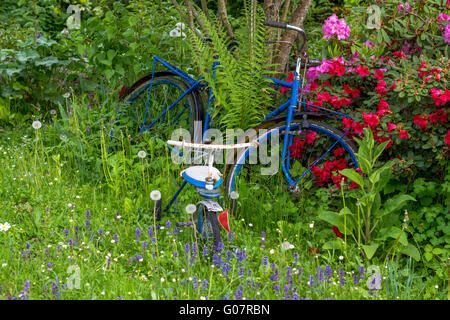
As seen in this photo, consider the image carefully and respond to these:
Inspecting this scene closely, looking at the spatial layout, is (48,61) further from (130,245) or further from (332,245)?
(332,245)

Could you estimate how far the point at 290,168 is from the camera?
13.4ft

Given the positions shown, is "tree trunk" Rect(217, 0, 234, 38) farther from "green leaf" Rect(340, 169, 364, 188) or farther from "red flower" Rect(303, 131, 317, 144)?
"green leaf" Rect(340, 169, 364, 188)

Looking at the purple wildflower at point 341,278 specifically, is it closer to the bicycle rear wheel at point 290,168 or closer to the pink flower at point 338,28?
the bicycle rear wheel at point 290,168

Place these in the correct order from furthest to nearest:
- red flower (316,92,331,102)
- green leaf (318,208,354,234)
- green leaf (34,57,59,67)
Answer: green leaf (34,57,59,67) < red flower (316,92,331,102) < green leaf (318,208,354,234)

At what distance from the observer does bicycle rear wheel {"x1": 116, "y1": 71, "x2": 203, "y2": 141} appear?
4.48 meters

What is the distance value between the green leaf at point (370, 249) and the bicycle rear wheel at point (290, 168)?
0.61m

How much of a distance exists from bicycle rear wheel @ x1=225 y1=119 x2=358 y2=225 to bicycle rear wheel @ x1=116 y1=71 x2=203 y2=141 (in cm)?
67

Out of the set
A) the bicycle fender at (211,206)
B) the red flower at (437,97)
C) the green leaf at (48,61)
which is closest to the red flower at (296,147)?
the red flower at (437,97)

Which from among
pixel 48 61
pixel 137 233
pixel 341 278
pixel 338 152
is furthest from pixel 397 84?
pixel 48 61

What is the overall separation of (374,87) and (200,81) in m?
1.33

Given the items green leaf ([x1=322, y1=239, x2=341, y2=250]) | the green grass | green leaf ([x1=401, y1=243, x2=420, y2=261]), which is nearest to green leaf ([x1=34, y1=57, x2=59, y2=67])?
the green grass

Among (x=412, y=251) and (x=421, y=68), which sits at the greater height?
(x=421, y=68)

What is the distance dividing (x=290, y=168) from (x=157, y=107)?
53.4 inches
